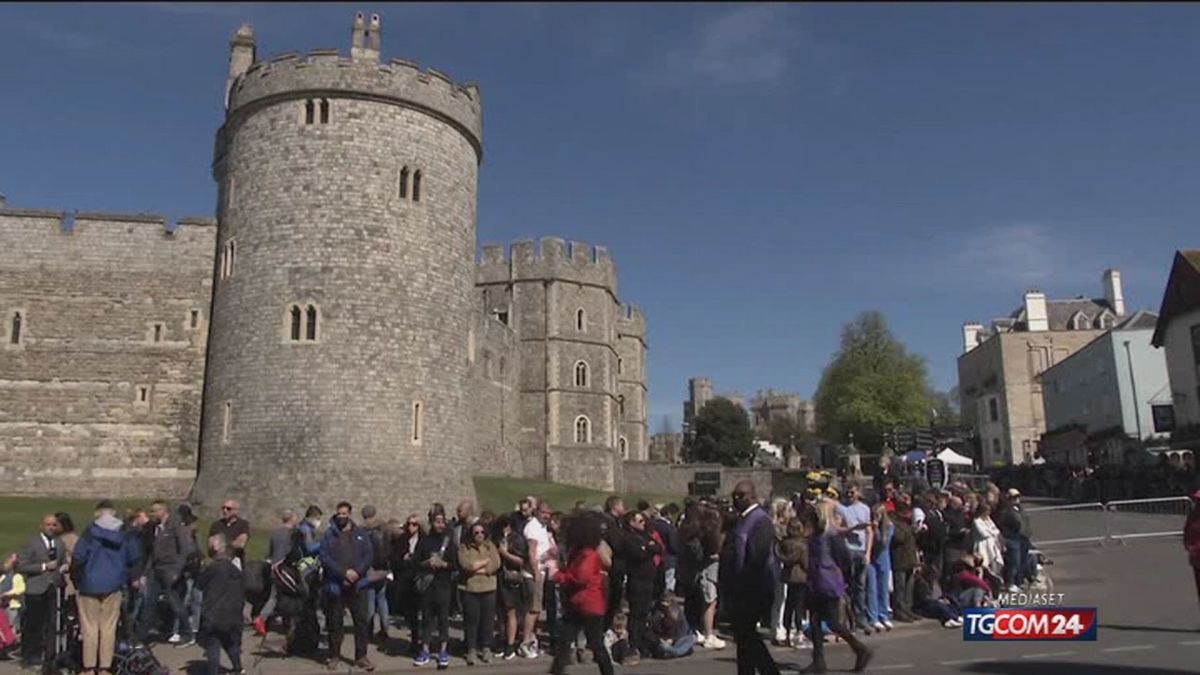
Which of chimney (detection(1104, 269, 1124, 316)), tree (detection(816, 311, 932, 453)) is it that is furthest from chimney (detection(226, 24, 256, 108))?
chimney (detection(1104, 269, 1124, 316))

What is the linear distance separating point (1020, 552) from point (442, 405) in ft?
49.0

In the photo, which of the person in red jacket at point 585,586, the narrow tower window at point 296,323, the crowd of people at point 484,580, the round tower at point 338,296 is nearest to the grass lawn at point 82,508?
the round tower at point 338,296

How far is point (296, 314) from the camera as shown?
22672 millimetres

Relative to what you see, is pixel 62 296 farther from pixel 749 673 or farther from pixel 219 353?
pixel 749 673

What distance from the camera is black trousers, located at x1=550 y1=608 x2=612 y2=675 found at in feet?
25.3

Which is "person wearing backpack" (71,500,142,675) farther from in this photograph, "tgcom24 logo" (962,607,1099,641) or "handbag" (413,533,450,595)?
"tgcom24 logo" (962,607,1099,641)

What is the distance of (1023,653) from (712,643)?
11.6ft

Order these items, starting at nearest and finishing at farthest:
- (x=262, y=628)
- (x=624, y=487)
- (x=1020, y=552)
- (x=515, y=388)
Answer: (x=262, y=628)
(x=1020, y=552)
(x=515, y=388)
(x=624, y=487)

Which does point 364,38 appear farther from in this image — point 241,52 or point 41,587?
point 41,587

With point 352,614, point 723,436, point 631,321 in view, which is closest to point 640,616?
point 352,614

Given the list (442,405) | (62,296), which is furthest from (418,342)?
(62,296)

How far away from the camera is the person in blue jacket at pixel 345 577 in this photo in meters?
10.0

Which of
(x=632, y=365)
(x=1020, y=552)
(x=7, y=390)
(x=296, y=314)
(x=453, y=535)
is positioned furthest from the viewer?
(x=632, y=365)

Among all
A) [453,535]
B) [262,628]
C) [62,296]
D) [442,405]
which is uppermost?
[62,296]
